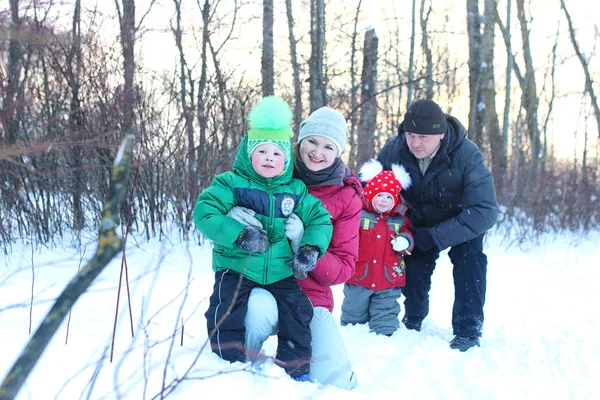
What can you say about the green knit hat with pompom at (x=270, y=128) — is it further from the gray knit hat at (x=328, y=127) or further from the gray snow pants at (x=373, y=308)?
the gray snow pants at (x=373, y=308)

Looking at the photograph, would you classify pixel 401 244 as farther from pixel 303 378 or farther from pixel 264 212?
pixel 303 378

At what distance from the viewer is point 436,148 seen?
339cm

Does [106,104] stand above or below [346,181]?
above

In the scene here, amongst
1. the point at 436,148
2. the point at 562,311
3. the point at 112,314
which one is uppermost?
the point at 436,148

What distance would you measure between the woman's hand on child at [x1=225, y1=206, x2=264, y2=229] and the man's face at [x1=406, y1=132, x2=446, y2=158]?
130 cm

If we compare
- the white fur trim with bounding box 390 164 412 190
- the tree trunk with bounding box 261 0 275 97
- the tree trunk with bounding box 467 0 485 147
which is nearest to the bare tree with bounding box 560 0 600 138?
the tree trunk with bounding box 467 0 485 147

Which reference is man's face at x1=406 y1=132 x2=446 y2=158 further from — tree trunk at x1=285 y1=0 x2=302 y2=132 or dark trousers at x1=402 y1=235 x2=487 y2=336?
tree trunk at x1=285 y1=0 x2=302 y2=132

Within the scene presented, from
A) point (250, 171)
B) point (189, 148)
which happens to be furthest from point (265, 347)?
point (189, 148)

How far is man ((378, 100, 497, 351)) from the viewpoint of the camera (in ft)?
10.6

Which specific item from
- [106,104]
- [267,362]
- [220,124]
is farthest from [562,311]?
[106,104]

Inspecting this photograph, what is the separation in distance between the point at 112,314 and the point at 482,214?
2253 millimetres

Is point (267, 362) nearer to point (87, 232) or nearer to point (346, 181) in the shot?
point (346, 181)

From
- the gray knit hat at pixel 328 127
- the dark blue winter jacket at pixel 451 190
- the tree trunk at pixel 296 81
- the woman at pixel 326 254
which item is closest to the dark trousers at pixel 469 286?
the dark blue winter jacket at pixel 451 190

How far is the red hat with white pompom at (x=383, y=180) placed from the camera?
338 centimetres
